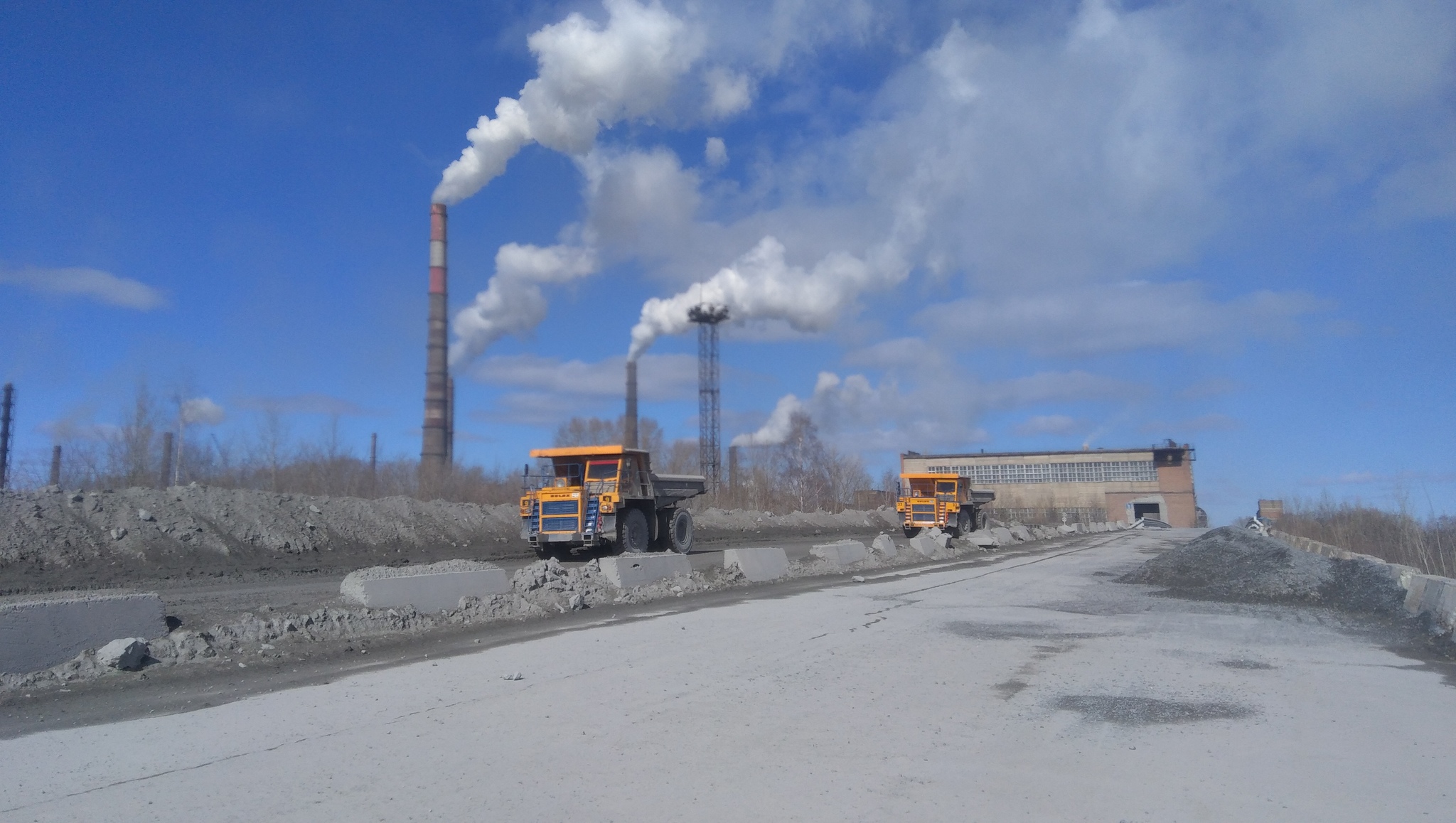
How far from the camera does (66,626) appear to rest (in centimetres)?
841

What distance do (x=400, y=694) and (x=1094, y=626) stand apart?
29.0 ft

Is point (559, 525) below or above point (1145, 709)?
above

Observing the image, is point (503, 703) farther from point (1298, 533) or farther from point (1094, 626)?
point (1298, 533)

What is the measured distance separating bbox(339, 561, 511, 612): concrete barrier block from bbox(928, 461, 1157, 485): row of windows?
80.2 metres

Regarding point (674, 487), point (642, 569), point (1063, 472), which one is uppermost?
point (1063, 472)

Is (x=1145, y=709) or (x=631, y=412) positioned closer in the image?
(x=1145, y=709)

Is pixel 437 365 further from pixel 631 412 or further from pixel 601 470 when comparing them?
pixel 601 470

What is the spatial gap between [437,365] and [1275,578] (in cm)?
4130

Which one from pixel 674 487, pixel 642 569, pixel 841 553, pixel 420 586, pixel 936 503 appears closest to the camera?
pixel 420 586

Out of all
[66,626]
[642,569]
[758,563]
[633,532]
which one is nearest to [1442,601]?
[758,563]

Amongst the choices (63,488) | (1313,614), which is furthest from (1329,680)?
(63,488)

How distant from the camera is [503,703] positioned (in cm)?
699

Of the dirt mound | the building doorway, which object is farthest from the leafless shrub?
the building doorway

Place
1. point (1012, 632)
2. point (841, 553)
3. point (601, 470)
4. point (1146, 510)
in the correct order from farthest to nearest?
point (1146, 510) → point (841, 553) → point (601, 470) → point (1012, 632)
